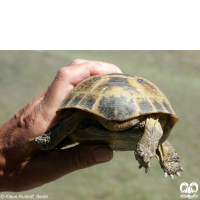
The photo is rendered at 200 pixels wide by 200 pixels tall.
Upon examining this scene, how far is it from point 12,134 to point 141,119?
157cm

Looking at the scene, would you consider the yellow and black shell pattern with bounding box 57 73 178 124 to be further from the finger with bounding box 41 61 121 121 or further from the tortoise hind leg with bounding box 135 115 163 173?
the finger with bounding box 41 61 121 121

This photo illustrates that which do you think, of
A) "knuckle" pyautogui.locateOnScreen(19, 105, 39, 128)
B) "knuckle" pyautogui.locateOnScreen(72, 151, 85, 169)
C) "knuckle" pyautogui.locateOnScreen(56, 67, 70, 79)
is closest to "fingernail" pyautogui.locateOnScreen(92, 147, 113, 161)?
"knuckle" pyautogui.locateOnScreen(72, 151, 85, 169)

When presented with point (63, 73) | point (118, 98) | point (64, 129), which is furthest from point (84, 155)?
point (63, 73)

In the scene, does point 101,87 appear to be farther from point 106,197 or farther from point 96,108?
point 106,197

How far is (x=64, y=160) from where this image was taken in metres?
2.85

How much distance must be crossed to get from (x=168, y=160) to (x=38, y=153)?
1.51 m

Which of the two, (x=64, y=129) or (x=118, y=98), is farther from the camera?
(x=64, y=129)

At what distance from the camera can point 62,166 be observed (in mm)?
2871

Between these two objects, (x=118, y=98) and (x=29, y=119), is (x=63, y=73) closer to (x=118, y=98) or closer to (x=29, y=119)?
(x=29, y=119)

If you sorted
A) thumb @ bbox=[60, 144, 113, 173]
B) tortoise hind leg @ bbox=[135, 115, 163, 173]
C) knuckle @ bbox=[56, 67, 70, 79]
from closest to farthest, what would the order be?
tortoise hind leg @ bbox=[135, 115, 163, 173]
thumb @ bbox=[60, 144, 113, 173]
knuckle @ bbox=[56, 67, 70, 79]

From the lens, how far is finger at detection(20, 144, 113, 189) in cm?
278

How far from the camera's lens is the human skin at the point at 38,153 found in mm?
2822

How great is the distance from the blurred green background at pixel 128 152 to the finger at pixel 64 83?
7.31ft

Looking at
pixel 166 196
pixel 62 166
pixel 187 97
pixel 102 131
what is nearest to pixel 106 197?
pixel 166 196
